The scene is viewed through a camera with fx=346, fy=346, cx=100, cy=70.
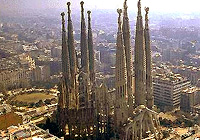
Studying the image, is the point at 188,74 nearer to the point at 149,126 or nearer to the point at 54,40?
the point at 149,126

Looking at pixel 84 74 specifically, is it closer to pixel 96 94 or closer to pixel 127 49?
pixel 96 94

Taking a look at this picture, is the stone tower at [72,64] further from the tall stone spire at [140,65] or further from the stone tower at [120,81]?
the tall stone spire at [140,65]

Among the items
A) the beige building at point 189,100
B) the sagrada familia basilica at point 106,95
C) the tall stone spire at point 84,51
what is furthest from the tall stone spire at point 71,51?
the beige building at point 189,100

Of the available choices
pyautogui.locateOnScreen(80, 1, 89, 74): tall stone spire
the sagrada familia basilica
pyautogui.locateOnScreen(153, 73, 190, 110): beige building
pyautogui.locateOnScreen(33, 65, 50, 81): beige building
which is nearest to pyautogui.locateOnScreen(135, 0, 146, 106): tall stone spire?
the sagrada familia basilica

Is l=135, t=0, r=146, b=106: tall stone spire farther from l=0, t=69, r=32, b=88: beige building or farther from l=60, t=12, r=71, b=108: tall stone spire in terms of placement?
l=0, t=69, r=32, b=88: beige building

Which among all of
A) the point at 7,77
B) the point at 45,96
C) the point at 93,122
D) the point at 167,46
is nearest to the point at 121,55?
the point at 93,122

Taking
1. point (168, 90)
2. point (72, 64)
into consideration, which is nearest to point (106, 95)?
point (72, 64)

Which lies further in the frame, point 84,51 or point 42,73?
point 42,73
